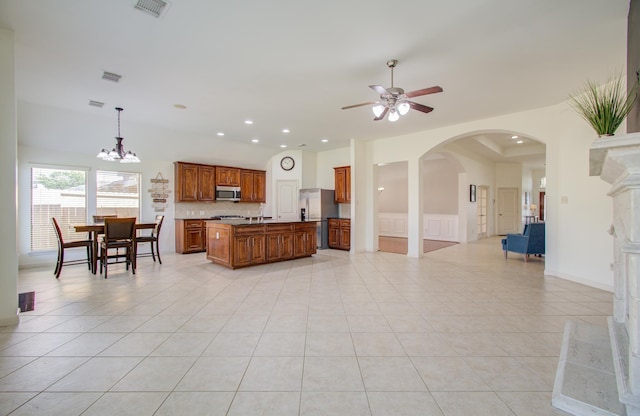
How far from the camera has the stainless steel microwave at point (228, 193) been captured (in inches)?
318

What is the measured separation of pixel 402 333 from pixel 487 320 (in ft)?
3.45

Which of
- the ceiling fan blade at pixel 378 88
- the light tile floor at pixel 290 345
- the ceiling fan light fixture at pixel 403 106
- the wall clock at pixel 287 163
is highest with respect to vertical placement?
the wall clock at pixel 287 163

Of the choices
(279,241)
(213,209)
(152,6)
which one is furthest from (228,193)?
(152,6)

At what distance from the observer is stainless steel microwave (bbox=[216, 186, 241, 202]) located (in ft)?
26.5

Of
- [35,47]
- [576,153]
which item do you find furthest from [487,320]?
[35,47]

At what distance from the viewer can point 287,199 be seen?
888 centimetres

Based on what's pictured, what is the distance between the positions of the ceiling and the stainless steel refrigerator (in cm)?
323

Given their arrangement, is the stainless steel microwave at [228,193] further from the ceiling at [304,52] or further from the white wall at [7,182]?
the white wall at [7,182]

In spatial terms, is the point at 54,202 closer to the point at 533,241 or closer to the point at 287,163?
the point at 287,163

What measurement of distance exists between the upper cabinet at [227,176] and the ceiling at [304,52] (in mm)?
2968

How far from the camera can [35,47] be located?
3.11 m

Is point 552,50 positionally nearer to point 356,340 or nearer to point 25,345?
point 356,340

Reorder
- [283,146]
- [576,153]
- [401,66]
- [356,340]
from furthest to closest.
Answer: [283,146] → [576,153] → [401,66] → [356,340]

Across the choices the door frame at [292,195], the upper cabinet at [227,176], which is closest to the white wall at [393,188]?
the door frame at [292,195]
